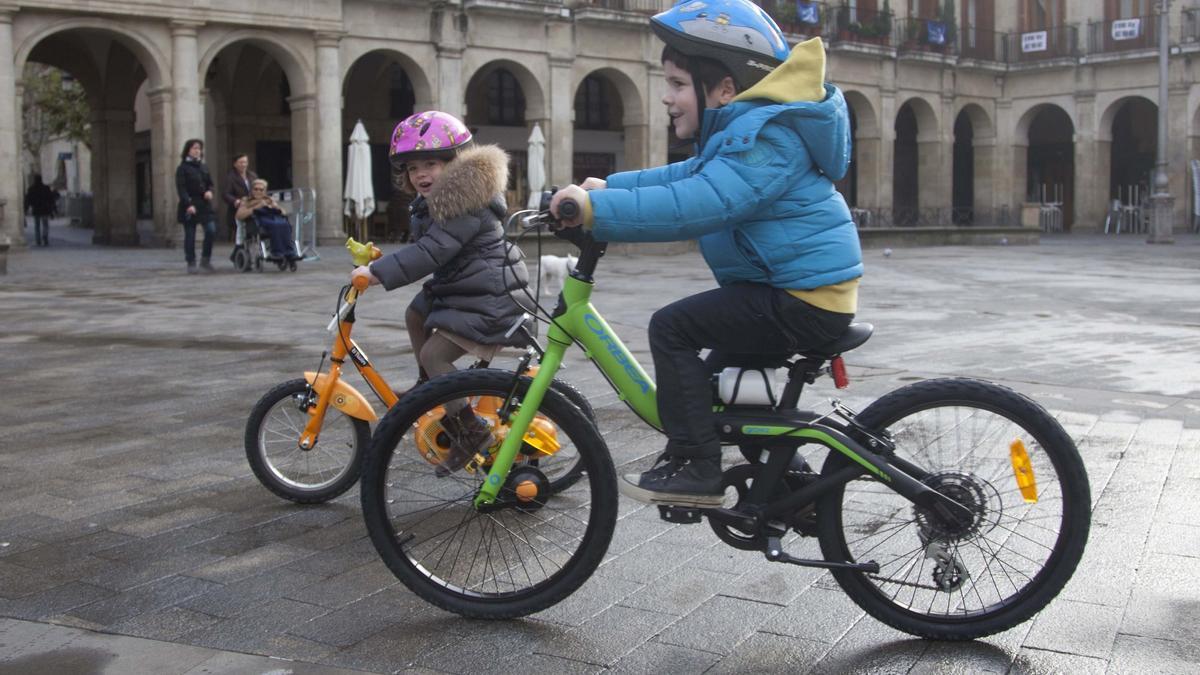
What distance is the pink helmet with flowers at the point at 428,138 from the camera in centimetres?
508

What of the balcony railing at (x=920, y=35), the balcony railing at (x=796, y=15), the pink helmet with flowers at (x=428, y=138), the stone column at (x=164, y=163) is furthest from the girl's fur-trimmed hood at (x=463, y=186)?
the balcony railing at (x=920, y=35)

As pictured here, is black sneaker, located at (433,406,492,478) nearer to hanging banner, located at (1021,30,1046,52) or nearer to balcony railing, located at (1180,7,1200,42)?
balcony railing, located at (1180,7,1200,42)

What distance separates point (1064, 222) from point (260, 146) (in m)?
A: 29.7

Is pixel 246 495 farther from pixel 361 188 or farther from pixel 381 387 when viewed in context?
pixel 361 188

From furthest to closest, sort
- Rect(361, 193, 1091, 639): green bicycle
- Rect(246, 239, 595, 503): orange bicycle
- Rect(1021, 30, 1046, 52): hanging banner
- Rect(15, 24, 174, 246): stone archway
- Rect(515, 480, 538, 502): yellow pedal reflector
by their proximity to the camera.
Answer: Rect(1021, 30, 1046, 52): hanging banner, Rect(15, 24, 174, 246): stone archway, Rect(246, 239, 595, 503): orange bicycle, Rect(515, 480, 538, 502): yellow pedal reflector, Rect(361, 193, 1091, 639): green bicycle

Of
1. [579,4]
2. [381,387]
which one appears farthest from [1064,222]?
[381,387]

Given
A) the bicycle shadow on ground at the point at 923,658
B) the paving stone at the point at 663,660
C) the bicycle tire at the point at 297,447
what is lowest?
the bicycle shadow on ground at the point at 923,658

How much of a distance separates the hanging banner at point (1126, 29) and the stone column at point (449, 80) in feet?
78.9

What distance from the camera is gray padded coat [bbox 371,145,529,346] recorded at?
15.9 feet

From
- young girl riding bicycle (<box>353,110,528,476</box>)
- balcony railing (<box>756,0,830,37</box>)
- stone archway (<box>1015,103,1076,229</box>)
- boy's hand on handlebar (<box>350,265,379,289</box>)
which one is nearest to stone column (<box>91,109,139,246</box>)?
balcony railing (<box>756,0,830,37</box>)

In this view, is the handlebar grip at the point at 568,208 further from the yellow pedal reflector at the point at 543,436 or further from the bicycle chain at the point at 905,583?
the bicycle chain at the point at 905,583

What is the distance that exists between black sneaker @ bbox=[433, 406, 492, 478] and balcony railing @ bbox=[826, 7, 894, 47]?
126ft

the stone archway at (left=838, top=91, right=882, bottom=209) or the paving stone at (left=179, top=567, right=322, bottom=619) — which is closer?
the paving stone at (left=179, top=567, right=322, bottom=619)

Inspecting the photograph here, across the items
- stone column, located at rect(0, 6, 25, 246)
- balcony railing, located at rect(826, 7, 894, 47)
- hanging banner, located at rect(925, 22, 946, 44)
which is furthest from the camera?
hanging banner, located at rect(925, 22, 946, 44)
